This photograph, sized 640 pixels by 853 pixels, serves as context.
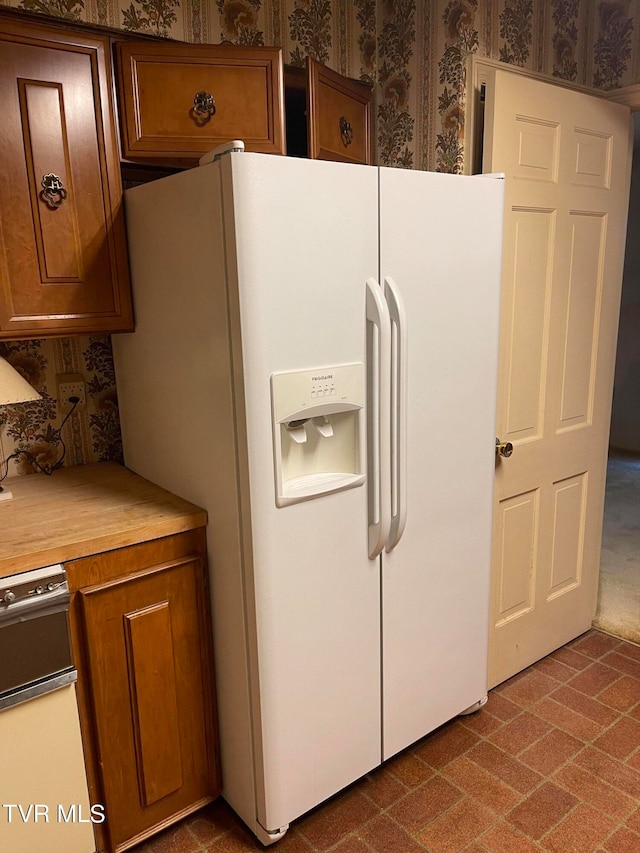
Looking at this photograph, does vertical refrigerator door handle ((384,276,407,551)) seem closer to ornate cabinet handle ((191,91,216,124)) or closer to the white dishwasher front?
ornate cabinet handle ((191,91,216,124))

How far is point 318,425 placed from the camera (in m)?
1.69

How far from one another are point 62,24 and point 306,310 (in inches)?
44.8

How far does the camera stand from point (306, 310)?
1.56m

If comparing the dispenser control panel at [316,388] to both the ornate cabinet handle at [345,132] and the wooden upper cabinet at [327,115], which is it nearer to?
the wooden upper cabinet at [327,115]

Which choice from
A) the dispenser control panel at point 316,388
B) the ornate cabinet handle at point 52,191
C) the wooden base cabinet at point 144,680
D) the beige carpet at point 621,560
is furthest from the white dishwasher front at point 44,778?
the beige carpet at point 621,560

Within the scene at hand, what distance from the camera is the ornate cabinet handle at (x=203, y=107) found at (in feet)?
6.07

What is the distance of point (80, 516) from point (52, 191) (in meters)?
0.87

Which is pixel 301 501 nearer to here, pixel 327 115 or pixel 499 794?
pixel 499 794

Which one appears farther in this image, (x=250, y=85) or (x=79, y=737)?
(x=250, y=85)

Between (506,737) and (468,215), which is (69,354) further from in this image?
(506,737)

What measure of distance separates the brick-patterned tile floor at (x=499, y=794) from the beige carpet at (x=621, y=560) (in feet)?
1.58

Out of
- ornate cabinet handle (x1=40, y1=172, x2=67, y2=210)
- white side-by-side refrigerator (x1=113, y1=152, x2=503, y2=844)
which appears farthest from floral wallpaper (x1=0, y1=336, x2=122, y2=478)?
ornate cabinet handle (x1=40, y1=172, x2=67, y2=210)

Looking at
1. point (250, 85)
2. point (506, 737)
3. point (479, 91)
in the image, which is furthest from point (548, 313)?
point (506, 737)

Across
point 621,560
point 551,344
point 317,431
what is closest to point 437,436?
point 317,431
